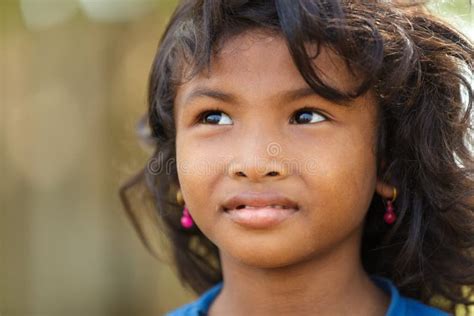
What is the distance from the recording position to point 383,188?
223 centimetres

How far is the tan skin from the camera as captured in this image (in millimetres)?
1974

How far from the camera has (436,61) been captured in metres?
2.23

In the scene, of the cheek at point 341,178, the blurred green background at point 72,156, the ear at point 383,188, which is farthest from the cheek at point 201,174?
the blurred green background at point 72,156

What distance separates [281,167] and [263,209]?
115 millimetres

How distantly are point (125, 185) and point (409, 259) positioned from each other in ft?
3.51

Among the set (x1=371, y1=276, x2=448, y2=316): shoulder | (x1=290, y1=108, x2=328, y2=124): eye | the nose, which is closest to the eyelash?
(x1=290, y1=108, x2=328, y2=124): eye

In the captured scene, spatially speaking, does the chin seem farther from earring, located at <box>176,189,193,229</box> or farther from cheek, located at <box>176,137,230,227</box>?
earring, located at <box>176,189,193,229</box>

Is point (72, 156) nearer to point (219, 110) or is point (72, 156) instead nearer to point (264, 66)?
point (219, 110)

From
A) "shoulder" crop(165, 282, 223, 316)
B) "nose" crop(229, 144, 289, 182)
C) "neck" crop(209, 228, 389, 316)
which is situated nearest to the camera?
"nose" crop(229, 144, 289, 182)

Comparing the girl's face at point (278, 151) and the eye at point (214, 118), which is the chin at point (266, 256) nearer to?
Result: the girl's face at point (278, 151)

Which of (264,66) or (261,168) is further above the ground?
(264,66)

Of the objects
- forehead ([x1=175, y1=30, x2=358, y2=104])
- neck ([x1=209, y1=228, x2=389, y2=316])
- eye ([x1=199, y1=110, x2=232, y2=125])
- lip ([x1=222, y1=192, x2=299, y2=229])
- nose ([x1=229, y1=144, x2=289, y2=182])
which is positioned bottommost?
neck ([x1=209, y1=228, x2=389, y2=316])

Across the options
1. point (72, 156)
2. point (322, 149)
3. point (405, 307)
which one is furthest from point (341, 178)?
point (72, 156)

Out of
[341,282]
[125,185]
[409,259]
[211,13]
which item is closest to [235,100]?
[211,13]
